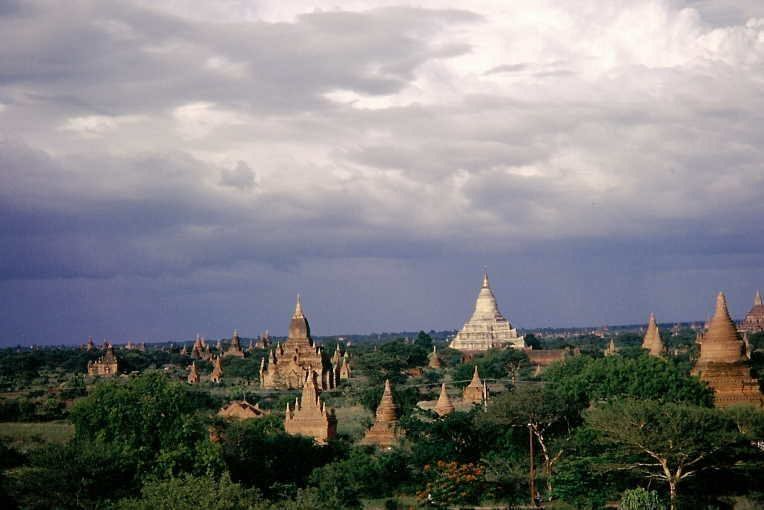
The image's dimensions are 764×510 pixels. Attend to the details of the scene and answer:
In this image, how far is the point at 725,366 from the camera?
52.6 meters

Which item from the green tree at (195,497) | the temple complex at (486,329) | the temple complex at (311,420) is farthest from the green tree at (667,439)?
the temple complex at (486,329)

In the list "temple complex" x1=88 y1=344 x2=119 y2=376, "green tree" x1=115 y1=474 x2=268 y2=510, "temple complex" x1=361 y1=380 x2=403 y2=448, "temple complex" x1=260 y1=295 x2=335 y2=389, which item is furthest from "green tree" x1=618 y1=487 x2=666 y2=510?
"temple complex" x1=88 y1=344 x2=119 y2=376

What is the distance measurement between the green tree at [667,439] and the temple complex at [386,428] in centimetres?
1639

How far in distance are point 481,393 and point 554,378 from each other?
55.6 feet

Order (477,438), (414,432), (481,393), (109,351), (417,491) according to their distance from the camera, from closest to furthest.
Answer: (417,491) → (477,438) → (414,432) → (481,393) → (109,351)

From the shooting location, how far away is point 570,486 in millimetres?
34531

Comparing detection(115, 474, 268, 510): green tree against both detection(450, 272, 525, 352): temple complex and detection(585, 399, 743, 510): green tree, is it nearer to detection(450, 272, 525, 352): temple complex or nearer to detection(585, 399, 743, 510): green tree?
detection(585, 399, 743, 510): green tree

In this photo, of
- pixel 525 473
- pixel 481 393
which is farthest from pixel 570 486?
pixel 481 393

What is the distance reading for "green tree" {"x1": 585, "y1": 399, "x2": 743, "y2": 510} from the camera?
33375 millimetres

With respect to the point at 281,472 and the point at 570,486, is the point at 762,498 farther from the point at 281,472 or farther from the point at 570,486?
the point at 281,472

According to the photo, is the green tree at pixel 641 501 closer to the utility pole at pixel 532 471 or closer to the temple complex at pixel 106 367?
the utility pole at pixel 532 471

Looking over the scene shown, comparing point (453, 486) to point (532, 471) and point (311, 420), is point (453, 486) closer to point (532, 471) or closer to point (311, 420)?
point (532, 471)

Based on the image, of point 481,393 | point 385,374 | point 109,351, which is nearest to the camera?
point 481,393

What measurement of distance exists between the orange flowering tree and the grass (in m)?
18.6
